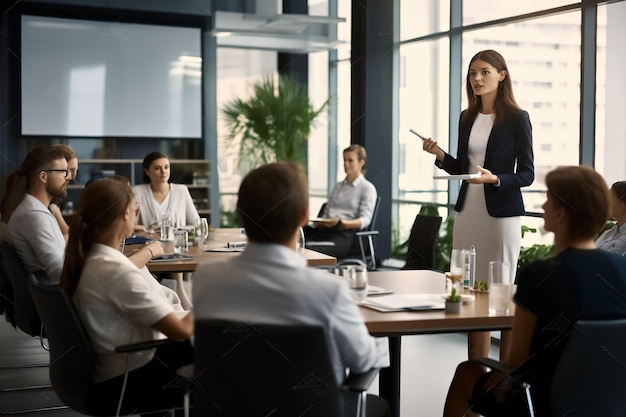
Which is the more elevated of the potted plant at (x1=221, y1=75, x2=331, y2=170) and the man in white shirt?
the potted plant at (x1=221, y1=75, x2=331, y2=170)

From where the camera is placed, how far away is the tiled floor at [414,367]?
4.23 m

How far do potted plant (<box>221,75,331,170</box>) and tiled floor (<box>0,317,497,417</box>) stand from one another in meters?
4.48

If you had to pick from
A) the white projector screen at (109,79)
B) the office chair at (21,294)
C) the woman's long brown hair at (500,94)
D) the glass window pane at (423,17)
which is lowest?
the office chair at (21,294)

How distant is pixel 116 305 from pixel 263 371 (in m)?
0.77

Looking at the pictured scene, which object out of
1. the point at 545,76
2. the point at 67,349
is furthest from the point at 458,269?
the point at 545,76

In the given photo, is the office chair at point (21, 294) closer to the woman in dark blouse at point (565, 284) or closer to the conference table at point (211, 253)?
the conference table at point (211, 253)

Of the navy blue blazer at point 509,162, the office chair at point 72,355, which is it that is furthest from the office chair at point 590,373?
the navy blue blazer at point 509,162

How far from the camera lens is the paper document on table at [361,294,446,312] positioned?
2.75 meters

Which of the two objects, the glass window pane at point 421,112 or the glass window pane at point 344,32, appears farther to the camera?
the glass window pane at point 344,32

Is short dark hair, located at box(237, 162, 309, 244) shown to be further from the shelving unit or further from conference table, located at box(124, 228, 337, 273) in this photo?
the shelving unit

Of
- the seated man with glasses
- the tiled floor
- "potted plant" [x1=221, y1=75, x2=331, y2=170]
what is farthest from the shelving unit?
the seated man with glasses

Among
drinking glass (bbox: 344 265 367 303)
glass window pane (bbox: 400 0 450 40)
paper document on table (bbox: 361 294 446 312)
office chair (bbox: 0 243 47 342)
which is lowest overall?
office chair (bbox: 0 243 47 342)

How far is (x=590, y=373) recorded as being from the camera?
2260mm

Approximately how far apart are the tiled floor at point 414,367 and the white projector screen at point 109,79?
4083 mm
